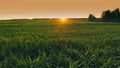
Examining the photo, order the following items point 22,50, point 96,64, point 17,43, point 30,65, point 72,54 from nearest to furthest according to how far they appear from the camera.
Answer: point 30,65
point 96,64
point 72,54
point 22,50
point 17,43

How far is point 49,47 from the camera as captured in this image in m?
11.6

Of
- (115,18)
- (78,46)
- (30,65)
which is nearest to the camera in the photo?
(30,65)

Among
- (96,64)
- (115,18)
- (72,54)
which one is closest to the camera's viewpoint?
(96,64)

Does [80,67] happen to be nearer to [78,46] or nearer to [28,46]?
[28,46]

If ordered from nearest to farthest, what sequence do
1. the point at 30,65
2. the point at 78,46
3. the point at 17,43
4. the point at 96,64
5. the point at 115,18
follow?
the point at 30,65 < the point at 96,64 < the point at 17,43 < the point at 78,46 < the point at 115,18

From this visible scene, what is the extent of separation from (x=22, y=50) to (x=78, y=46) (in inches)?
114

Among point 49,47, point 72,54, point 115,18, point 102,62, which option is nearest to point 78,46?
point 49,47

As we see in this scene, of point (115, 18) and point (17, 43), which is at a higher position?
point (17, 43)

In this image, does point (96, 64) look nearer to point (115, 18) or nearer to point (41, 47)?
point (41, 47)

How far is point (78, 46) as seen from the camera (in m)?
13.3

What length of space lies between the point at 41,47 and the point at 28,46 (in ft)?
1.50

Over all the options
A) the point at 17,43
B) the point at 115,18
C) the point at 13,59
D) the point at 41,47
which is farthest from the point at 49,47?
the point at 115,18

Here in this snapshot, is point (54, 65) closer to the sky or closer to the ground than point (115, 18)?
closer to the sky

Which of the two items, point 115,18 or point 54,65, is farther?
point 115,18
